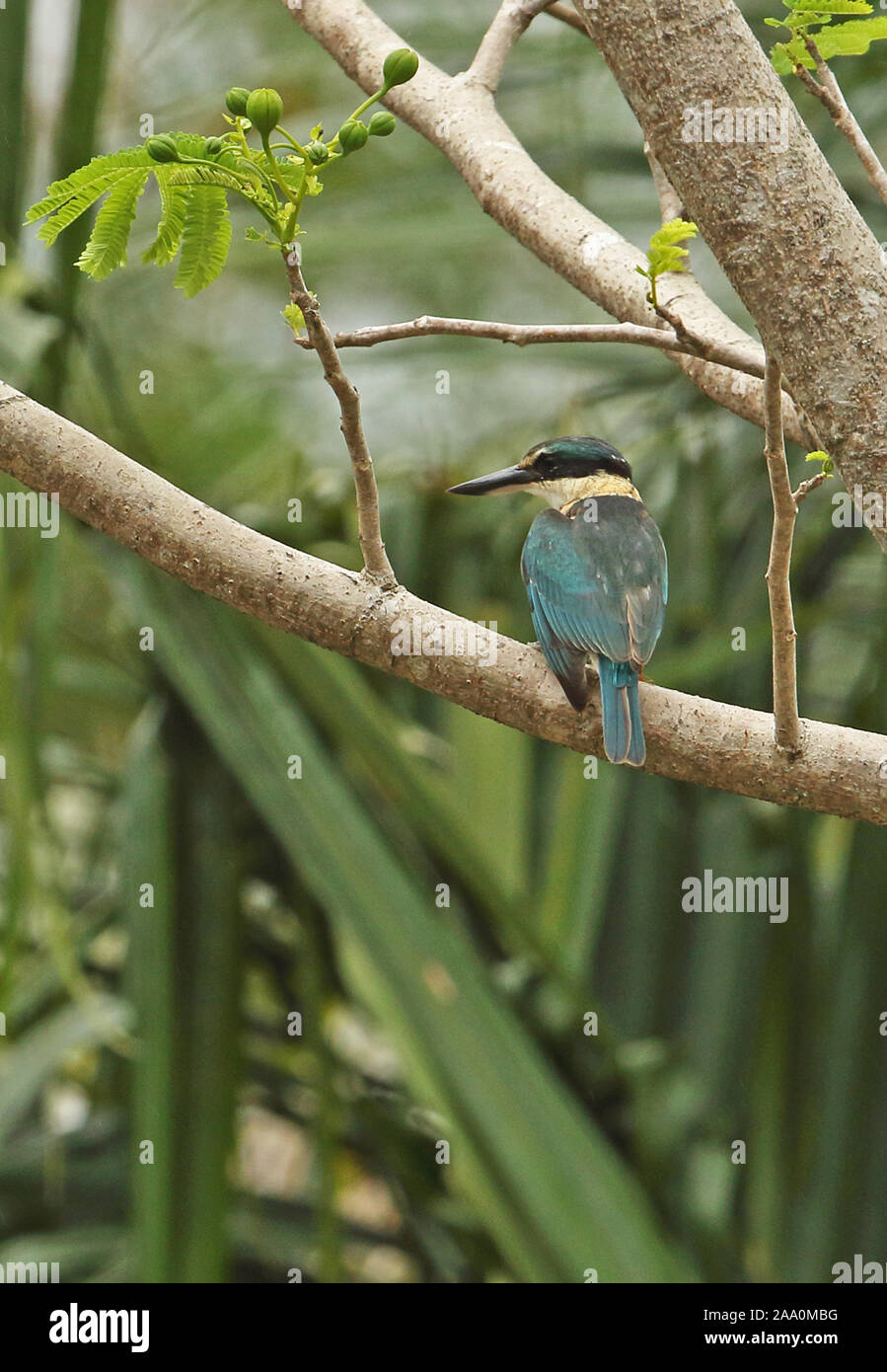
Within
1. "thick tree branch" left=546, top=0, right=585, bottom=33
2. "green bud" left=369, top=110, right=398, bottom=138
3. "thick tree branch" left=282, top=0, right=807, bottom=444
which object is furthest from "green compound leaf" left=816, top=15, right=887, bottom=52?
"thick tree branch" left=546, top=0, right=585, bottom=33

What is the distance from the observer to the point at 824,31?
1312 millimetres

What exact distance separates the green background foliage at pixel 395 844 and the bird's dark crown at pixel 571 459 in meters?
0.62

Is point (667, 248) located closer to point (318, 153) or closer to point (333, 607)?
point (318, 153)

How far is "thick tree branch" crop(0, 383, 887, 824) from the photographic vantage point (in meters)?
1.32

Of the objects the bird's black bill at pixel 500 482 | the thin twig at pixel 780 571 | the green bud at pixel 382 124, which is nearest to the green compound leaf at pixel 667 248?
the thin twig at pixel 780 571

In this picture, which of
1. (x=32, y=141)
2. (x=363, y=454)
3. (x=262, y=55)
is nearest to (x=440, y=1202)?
(x=363, y=454)

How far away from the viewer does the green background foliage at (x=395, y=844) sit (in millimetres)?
2170

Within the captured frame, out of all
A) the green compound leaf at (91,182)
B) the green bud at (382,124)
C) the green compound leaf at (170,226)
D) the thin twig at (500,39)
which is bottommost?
the green bud at (382,124)

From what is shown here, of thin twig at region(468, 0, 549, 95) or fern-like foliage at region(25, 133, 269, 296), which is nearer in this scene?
fern-like foliage at region(25, 133, 269, 296)

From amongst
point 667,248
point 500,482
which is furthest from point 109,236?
point 500,482

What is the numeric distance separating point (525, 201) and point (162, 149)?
847 mm

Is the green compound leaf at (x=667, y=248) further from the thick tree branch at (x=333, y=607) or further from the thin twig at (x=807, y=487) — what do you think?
the thick tree branch at (x=333, y=607)

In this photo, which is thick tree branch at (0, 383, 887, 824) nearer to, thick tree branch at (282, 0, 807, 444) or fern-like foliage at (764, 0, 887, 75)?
thick tree branch at (282, 0, 807, 444)

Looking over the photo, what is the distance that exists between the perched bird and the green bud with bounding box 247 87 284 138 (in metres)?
0.72
